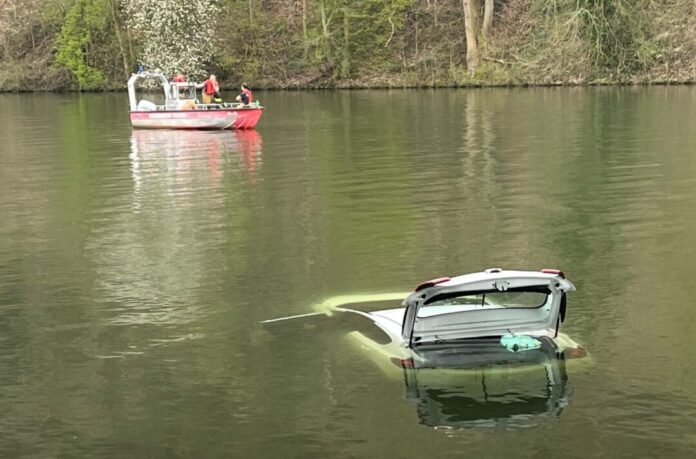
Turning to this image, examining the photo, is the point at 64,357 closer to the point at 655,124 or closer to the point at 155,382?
the point at 155,382

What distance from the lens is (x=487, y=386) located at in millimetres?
11398

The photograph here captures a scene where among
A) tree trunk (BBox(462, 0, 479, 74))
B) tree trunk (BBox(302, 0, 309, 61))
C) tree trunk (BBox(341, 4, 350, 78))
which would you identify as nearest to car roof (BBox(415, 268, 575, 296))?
→ tree trunk (BBox(462, 0, 479, 74))

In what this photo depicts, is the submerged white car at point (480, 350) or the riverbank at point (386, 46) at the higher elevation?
the riverbank at point (386, 46)

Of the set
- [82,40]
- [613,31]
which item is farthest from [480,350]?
[82,40]

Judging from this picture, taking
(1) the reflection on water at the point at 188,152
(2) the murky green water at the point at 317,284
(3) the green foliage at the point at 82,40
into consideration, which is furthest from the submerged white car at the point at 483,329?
(3) the green foliage at the point at 82,40

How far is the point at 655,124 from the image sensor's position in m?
40.7

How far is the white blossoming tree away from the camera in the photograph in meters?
73.3

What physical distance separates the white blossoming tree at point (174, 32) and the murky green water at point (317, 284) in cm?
3771

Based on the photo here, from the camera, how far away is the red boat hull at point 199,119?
144 ft

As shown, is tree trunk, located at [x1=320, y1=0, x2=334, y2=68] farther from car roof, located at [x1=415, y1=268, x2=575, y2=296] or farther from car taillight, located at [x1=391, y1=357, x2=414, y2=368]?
car roof, located at [x1=415, y1=268, x2=575, y2=296]

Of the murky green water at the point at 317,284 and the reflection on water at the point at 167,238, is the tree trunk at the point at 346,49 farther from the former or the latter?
the reflection on water at the point at 167,238

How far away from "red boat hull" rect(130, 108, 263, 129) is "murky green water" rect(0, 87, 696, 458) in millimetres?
7155

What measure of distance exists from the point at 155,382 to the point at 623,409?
5.36 meters

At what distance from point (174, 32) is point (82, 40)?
40.6 ft
